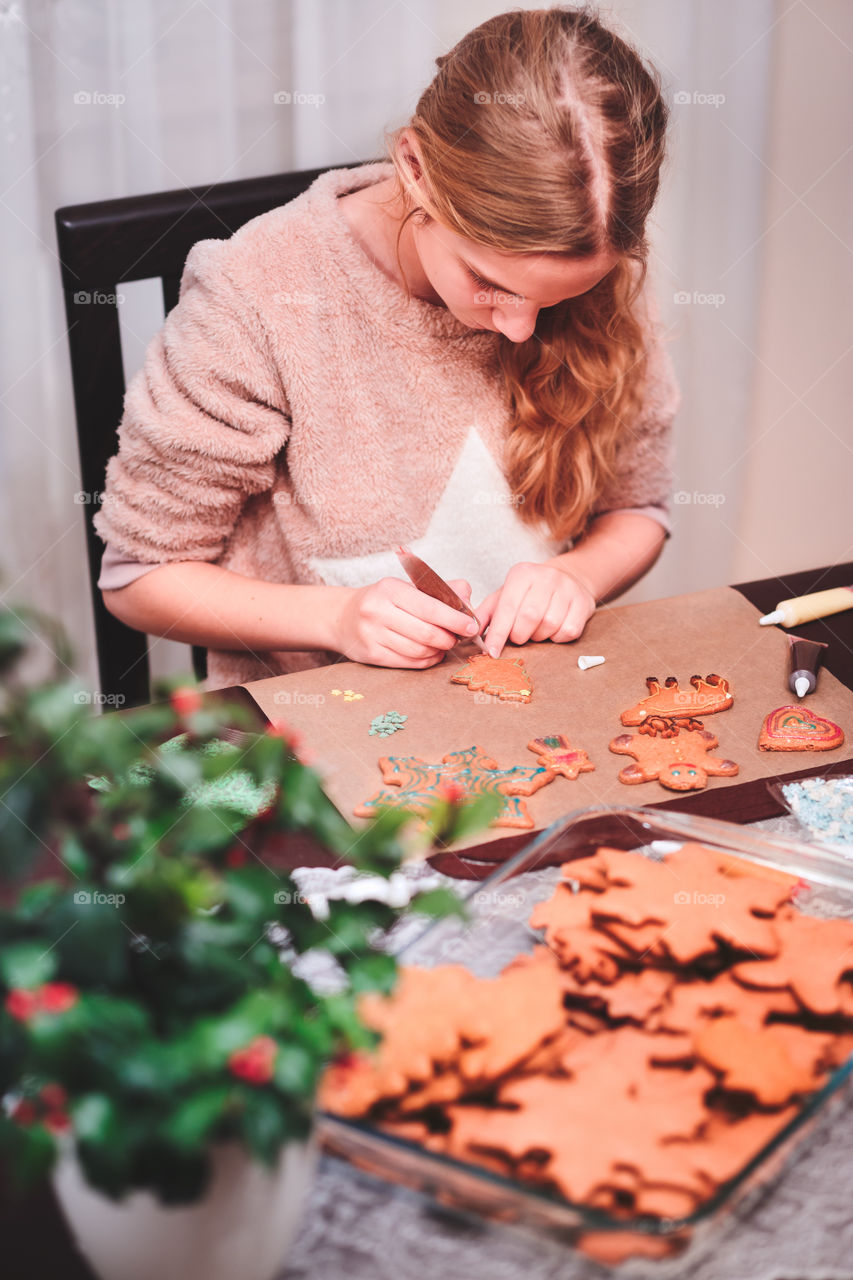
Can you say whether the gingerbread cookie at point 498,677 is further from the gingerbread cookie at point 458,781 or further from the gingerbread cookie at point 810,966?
the gingerbread cookie at point 810,966

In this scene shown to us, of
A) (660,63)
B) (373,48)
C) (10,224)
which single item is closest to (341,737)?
(10,224)

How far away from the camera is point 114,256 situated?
1227 millimetres

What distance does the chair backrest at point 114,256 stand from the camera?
1.21 m

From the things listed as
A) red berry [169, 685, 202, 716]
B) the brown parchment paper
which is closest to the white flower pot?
red berry [169, 685, 202, 716]

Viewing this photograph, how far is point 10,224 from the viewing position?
1.64 meters

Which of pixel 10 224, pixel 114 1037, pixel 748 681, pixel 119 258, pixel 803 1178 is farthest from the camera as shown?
pixel 10 224

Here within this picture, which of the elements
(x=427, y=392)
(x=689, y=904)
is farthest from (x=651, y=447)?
(x=689, y=904)

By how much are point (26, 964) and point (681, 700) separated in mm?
690

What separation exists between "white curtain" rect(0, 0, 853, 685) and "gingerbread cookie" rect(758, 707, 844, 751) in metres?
0.94

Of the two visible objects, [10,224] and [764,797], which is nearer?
[764,797]

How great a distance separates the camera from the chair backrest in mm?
1209

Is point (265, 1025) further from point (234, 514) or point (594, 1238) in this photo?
point (234, 514)

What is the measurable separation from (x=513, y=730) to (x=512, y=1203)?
0.50m

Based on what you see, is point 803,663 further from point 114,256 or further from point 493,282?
point 114,256
